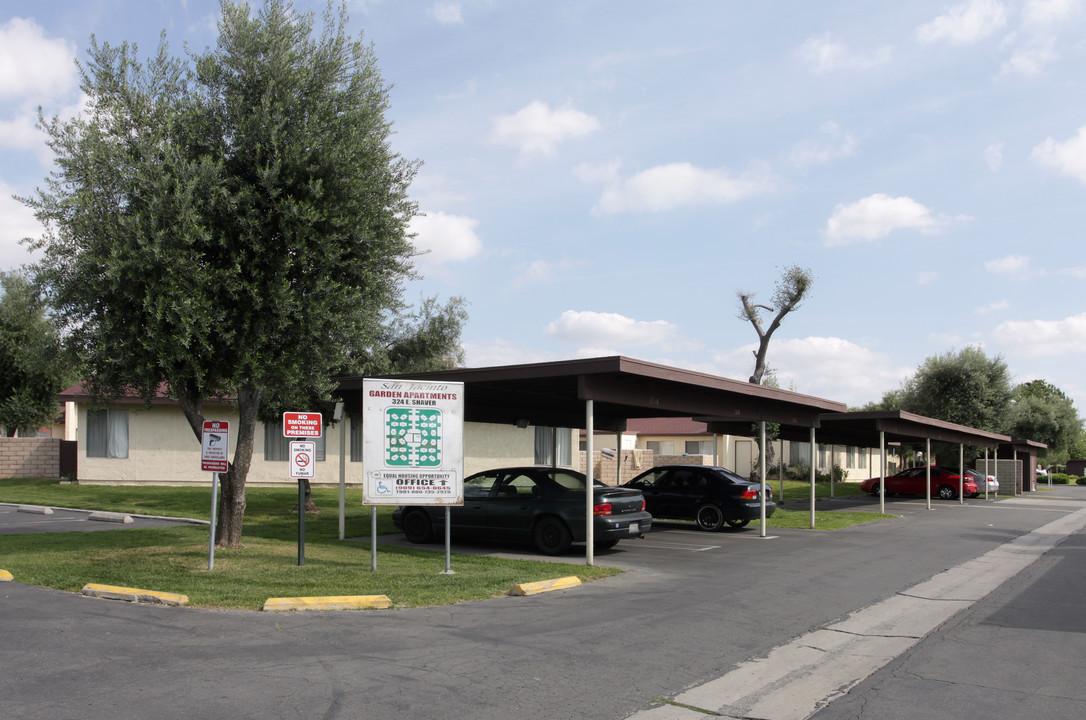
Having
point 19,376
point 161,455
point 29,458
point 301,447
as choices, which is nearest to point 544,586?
point 301,447

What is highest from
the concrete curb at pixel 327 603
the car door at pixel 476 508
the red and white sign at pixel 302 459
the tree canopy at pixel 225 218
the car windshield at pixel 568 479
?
the tree canopy at pixel 225 218

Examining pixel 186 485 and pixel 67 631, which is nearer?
pixel 67 631

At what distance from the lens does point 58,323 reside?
1278cm

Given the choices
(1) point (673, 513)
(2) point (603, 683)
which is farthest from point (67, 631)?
(1) point (673, 513)

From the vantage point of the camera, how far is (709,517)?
19672 millimetres

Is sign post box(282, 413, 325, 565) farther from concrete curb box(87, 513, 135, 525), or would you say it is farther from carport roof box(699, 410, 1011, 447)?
carport roof box(699, 410, 1011, 447)

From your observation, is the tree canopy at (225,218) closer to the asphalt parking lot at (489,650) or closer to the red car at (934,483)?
the asphalt parking lot at (489,650)

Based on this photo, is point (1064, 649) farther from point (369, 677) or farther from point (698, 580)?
point (369, 677)

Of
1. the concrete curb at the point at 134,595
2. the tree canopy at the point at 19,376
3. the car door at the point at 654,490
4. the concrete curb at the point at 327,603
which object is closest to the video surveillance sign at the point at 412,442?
the concrete curb at the point at 327,603

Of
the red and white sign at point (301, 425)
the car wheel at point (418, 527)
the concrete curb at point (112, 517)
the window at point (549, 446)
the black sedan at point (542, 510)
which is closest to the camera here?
the red and white sign at point (301, 425)

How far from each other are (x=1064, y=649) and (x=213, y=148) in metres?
12.5

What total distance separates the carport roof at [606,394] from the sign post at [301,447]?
295 centimetres

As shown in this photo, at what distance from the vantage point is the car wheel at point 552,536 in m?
14.1

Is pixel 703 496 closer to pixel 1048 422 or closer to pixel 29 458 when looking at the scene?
pixel 29 458
